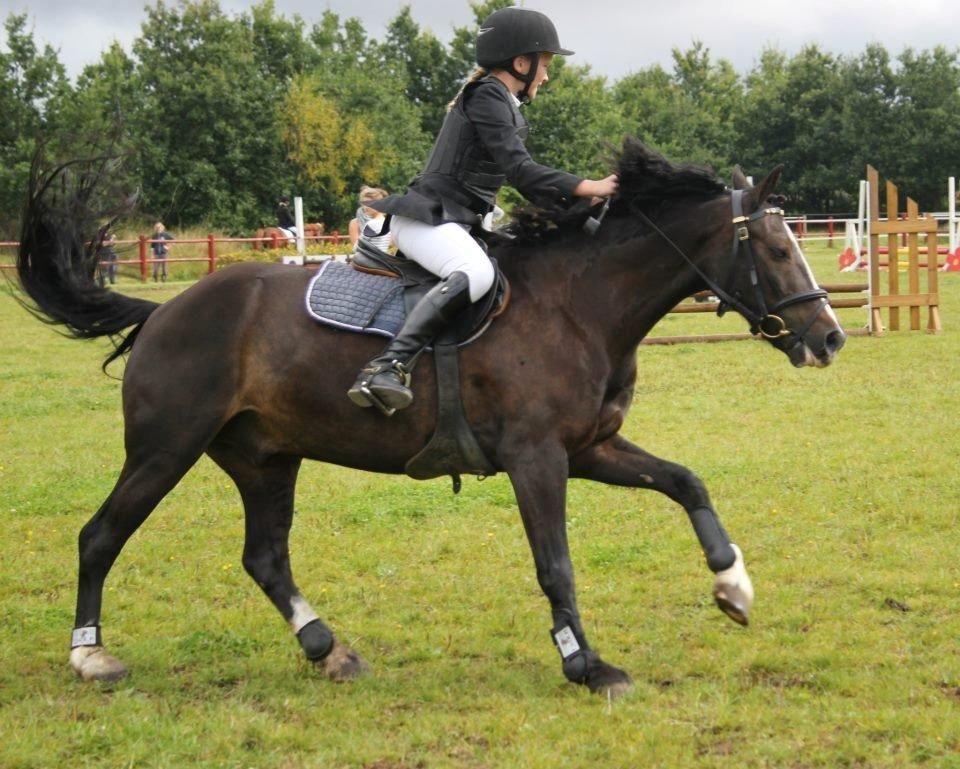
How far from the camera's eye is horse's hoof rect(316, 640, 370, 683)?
18.0 feet

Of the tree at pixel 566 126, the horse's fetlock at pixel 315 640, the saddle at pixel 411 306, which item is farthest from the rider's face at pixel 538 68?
the tree at pixel 566 126

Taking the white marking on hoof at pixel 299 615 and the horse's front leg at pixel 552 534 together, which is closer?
the horse's front leg at pixel 552 534

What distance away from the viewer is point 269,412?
568 centimetres

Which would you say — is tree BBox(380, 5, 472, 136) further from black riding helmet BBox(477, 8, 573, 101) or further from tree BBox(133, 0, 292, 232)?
black riding helmet BBox(477, 8, 573, 101)

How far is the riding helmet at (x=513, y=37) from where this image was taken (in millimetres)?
5500

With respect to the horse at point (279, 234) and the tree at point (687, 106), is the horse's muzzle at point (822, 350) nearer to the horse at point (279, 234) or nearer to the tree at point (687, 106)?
the horse at point (279, 234)

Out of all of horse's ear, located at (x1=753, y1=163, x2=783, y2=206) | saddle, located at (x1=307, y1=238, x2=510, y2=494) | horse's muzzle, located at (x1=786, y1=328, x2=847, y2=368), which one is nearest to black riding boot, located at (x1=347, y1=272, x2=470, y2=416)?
saddle, located at (x1=307, y1=238, x2=510, y2=494)

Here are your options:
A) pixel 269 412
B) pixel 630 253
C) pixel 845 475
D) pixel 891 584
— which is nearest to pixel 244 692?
pixel 269 412

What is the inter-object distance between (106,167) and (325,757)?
3.46 metres

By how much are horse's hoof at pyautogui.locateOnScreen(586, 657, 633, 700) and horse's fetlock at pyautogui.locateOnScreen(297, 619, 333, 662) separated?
4.25ft

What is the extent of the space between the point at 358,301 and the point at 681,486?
5.80 feet

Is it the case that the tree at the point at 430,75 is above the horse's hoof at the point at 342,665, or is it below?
above

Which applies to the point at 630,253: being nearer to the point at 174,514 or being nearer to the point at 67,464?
the point at 174,514

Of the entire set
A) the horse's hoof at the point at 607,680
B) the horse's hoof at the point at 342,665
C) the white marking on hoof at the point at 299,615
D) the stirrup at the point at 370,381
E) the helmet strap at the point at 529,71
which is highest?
the helmet strap at the point at 529,71
